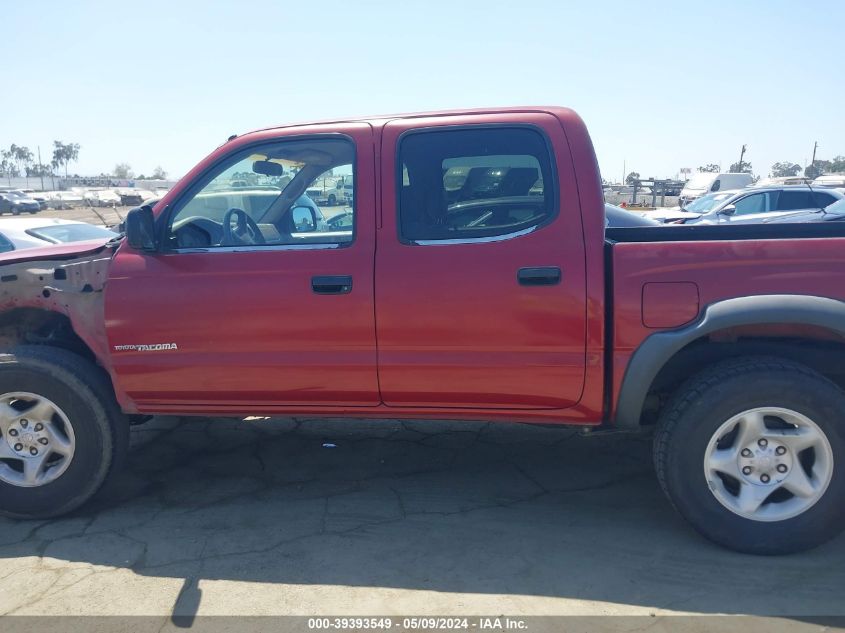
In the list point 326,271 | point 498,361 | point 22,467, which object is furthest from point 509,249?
point 22,467

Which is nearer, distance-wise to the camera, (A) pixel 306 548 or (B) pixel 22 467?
(A) pixel 306 548

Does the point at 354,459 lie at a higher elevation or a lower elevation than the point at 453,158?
lower

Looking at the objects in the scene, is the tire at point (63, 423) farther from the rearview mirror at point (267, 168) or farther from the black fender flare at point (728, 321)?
the black fender flare at point (728, 321)

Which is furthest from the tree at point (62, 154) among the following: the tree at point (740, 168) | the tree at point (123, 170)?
the tree at point (740, 168)

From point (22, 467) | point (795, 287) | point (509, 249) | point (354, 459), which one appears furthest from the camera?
point (354, 459)

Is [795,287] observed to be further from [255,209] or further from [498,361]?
[255,209]

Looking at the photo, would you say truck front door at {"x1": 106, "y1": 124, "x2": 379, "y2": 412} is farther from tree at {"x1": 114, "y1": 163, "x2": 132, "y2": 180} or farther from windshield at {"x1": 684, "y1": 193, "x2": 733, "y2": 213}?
tree at {"x1": 114, "y1": 163, "x2": 132, "y2": 180}

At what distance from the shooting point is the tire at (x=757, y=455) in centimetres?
312

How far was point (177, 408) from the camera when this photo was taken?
373 centimetres

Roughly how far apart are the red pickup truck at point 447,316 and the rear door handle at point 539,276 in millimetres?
13

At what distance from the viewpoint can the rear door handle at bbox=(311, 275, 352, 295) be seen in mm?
→ 3393

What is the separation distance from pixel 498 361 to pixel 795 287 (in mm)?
1356

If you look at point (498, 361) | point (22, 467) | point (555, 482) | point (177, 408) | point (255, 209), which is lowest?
point (555, 482)

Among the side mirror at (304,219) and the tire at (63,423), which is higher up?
the side mirror at (304,219)
